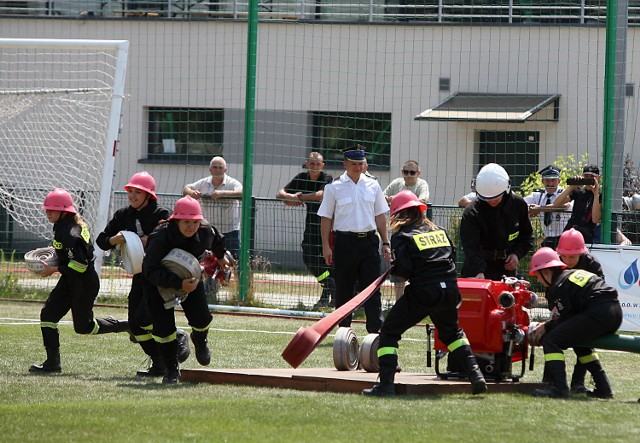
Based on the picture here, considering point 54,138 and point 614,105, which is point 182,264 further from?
point 54,138

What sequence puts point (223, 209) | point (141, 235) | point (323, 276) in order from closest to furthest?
point (141, 235) → point (323, 276) → point (223, 209)

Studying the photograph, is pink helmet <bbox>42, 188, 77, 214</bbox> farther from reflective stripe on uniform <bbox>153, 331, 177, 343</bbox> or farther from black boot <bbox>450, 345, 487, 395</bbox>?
black boot <bbox>450, 345, 487, 395</bbox>

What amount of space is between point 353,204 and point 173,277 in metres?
3.00

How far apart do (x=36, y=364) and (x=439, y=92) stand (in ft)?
30.8

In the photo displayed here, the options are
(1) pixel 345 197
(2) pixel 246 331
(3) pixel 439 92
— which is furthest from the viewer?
(3) pixel 439 92

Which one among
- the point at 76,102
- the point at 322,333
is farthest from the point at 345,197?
the point at 76,102

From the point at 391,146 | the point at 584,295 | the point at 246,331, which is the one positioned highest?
the point at 391,146

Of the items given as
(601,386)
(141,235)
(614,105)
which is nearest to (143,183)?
(141,235)

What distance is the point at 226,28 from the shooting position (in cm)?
2067

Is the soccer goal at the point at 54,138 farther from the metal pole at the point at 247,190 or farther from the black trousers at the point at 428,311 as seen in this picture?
the black trousers at the point at 428,311

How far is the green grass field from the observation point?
22.2 feet

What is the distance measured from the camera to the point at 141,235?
10219 mm

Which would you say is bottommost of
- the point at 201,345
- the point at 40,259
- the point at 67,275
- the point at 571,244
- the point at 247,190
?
the point at 201,345

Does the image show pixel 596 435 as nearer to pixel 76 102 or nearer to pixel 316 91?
pixel 76 102
